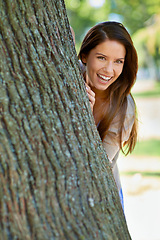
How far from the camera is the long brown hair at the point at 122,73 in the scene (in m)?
2.85

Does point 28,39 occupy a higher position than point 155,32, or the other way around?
point 155,32

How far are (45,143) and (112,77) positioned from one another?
132 cm

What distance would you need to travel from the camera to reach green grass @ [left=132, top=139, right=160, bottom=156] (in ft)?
32.0

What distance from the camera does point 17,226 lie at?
1558mm

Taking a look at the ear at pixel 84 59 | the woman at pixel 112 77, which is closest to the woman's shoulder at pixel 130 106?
the woman at pixel 112 77

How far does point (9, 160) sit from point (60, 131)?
29 centimetres

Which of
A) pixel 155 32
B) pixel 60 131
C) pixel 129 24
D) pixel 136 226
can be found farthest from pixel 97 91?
pixel 129 24

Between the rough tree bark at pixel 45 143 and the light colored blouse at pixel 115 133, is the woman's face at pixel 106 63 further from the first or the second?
the rough tree bark at pixel 45 143

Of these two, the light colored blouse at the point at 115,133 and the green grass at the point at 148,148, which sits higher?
the green grass at the point at 148,148

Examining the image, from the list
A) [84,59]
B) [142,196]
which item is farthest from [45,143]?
[142,196]

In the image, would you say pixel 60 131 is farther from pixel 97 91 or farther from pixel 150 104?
pixel 150 104

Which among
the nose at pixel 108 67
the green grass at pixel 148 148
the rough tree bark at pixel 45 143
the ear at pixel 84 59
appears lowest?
the rough tree bark at pixel 45 143

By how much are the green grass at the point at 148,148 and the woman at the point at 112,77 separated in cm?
655

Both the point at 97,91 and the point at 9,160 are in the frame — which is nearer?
the point at 9,160
